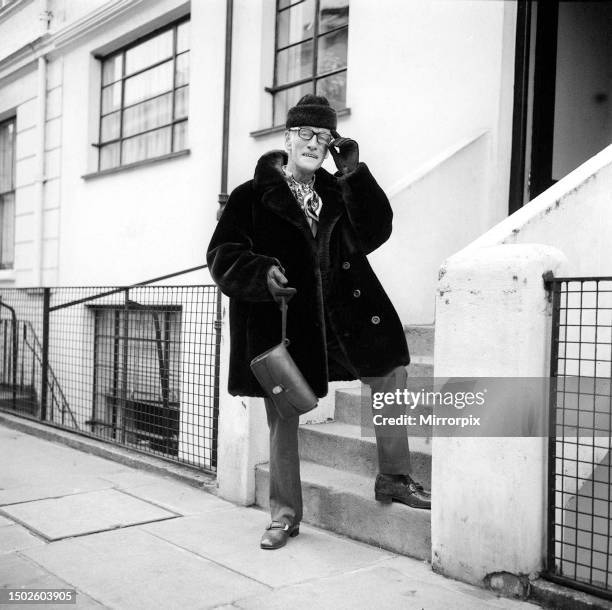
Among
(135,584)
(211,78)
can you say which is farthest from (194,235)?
(135,584)

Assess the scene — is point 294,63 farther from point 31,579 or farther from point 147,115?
point 31,579

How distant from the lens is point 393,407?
3311mm

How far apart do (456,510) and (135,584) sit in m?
1.34

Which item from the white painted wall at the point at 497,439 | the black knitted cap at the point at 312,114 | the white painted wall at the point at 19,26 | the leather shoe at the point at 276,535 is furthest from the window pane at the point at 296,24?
the leather shoe at the point at 276,535

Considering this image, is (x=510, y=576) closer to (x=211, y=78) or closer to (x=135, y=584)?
(x=135, y=584)

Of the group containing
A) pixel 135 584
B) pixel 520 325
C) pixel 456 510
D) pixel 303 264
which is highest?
pixel 303 264

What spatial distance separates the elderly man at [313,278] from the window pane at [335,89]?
3.03 meters

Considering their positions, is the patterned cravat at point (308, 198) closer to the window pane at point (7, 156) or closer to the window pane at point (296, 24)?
the window pane at point (296, 24)

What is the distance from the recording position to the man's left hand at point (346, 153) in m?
3.29

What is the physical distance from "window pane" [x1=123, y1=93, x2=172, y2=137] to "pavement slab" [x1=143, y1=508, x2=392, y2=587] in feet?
17.5

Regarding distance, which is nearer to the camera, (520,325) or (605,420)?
(520,325)

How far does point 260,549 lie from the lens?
3.34 metres

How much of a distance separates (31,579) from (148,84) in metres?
6.49

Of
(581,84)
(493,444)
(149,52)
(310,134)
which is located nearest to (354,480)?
→ (493,444)
